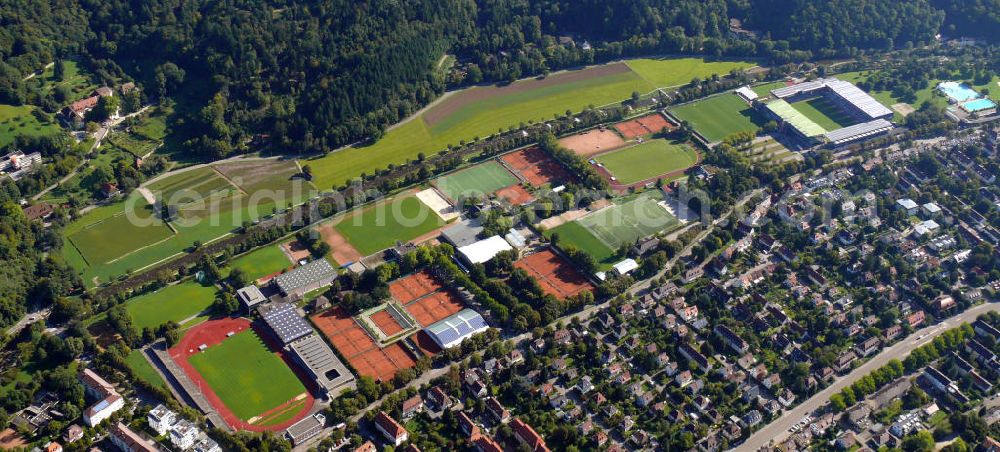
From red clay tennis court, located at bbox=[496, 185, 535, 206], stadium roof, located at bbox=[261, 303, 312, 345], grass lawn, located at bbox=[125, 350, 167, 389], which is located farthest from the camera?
red clay tennis court, located at bbox=[496, 185, 535, 206]

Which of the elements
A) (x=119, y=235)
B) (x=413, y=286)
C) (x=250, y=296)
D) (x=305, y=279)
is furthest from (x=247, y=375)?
(x=119, y=235)

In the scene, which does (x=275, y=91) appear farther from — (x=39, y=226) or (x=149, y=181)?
(x=39, y=226)

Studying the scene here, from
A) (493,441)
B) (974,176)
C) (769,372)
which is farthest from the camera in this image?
(974,176)

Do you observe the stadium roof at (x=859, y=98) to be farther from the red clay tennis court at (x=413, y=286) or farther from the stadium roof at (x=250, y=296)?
the stadium roof at (x=250, y=296)

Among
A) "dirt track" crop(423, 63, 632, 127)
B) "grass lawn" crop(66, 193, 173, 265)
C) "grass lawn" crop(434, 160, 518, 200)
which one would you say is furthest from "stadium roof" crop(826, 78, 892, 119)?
"grass lawn" crop(66, 193, 173, 265)

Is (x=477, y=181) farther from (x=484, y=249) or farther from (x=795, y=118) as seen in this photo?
(x=795, y=118)

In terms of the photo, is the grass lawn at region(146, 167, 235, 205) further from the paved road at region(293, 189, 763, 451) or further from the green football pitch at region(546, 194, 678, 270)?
the paved road at region(293, 189, 763, 451)

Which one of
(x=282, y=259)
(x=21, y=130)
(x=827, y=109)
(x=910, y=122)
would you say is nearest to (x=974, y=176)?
(x=910, y=122)
